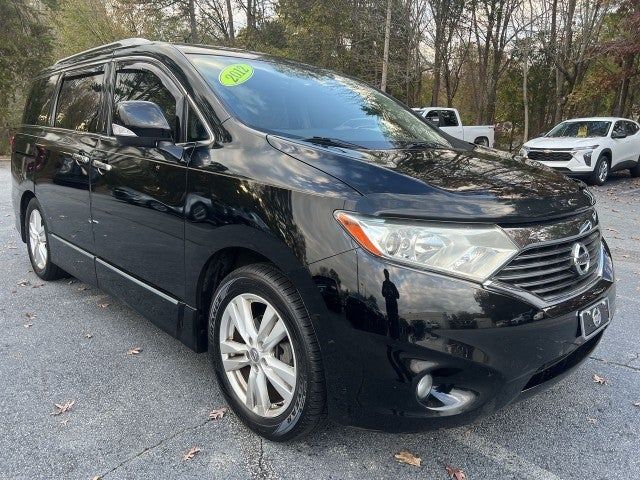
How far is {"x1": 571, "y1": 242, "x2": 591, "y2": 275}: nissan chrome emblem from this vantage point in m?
2.08

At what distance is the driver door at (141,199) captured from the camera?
8.68ft

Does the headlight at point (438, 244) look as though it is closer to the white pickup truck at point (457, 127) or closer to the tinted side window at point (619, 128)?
the tinted side window at point (619, 128)

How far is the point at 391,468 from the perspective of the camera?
218cm

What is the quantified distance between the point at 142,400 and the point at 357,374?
1378mm

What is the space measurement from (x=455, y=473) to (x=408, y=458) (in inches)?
8.1

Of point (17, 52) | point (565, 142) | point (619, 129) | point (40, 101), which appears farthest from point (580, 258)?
point (17, 52)

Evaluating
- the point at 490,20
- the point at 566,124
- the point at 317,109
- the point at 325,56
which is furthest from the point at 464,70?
the point at 317,109

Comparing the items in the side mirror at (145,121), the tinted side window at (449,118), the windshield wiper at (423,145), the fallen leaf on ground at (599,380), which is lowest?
the fallen leaf on ground at (599,380)

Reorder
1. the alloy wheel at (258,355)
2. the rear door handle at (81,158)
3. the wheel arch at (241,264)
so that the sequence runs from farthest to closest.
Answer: the rear door handle at (81,158), the alloy wheel at (258,355), the wheel arch at (241,264)

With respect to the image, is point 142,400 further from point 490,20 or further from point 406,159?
point 490,20

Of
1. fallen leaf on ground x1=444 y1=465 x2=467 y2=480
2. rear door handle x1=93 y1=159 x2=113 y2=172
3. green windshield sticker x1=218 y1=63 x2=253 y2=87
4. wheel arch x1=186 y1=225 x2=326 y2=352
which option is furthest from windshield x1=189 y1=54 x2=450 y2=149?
fallen leaf on ground x1=444 y1=465 x2=467 y2=480

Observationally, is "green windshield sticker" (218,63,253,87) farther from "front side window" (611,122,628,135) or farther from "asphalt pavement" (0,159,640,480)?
"front side window" (611,122,628,135)

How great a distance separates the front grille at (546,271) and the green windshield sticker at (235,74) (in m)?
1.75

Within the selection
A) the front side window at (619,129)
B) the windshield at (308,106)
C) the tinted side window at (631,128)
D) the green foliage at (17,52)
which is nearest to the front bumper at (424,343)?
the windshield at (308,106)
